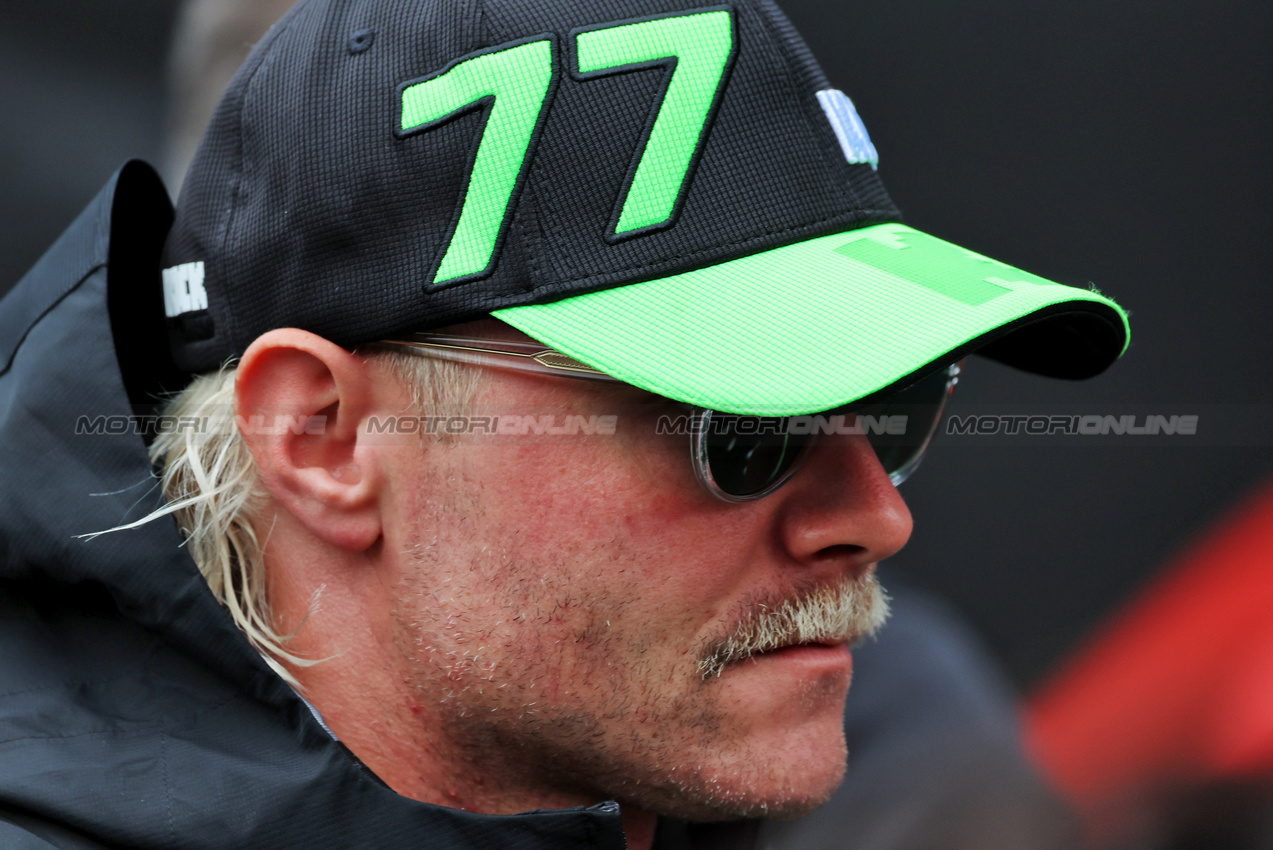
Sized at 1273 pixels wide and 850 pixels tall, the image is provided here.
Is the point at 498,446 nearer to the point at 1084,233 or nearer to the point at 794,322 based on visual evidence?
the point at 794,322

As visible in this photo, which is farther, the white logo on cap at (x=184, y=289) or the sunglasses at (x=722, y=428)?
the white logo on cap at (x=184, y=289)

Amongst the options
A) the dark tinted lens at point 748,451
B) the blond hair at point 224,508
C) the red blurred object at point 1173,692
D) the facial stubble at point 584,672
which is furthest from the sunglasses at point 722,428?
the red blurred object at point 1173,692

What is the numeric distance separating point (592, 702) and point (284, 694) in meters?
Result: 0.32

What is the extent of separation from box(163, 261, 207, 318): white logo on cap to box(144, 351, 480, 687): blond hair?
0.09m

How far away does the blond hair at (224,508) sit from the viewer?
46.2 inches

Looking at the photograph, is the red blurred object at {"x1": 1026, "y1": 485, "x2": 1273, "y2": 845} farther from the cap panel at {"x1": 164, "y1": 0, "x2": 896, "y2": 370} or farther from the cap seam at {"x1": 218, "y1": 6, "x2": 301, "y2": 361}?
the cap seam at {"x1": 218, "y1": 6, "x2": 301, "y2": 361}

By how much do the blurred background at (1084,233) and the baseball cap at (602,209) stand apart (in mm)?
1212

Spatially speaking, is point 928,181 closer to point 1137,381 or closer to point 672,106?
point 1137,381

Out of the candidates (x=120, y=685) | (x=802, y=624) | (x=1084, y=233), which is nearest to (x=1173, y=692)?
(x=1084, y=233)

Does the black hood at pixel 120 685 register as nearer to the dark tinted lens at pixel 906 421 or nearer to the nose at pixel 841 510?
the nose at pixel 841 510

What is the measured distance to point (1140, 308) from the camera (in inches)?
84.1

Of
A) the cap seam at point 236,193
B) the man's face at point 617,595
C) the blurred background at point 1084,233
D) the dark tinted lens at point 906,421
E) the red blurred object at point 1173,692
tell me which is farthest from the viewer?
the blurred background at point 1084,233

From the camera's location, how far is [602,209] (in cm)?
100

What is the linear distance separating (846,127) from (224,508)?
2.86 ft
